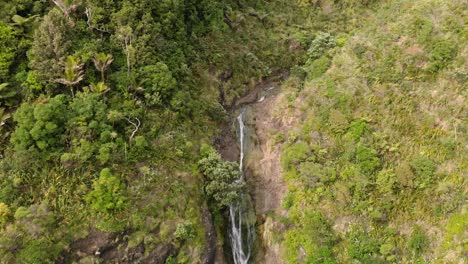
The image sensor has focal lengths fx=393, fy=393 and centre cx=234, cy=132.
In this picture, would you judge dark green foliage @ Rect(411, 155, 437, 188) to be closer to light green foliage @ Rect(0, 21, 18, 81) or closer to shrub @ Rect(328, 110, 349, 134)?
shrub @ Rect(328, 110, 349, 134)

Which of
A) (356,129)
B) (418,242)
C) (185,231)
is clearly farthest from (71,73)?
(418,242)

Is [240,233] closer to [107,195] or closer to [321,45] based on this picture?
[107,195]

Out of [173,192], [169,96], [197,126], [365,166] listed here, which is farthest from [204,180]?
[365,166]

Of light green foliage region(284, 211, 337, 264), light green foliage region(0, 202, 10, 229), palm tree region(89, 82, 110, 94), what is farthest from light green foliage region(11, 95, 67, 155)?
light green foliage region(284, 211, 337, 264)

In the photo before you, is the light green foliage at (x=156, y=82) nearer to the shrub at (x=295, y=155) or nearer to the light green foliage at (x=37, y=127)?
the light green foliage at (x=37, y=127)

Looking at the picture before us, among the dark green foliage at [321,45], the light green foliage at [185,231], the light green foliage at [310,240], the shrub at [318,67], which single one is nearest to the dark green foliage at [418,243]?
the light green foliage at [310,240]

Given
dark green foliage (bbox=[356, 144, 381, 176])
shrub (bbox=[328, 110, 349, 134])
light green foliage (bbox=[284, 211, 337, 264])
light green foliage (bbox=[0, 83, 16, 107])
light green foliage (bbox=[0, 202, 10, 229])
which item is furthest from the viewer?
shrub (bbox=[328, 110, 349, 134])
